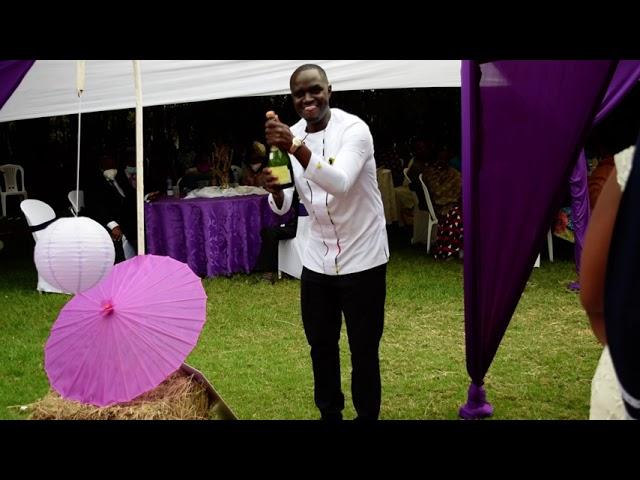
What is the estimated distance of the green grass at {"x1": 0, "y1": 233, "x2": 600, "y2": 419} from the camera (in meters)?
4.13

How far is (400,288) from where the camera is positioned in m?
7.06

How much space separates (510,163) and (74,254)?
1913mm

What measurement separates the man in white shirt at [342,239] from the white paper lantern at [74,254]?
757 mm

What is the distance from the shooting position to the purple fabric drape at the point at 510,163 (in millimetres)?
2951

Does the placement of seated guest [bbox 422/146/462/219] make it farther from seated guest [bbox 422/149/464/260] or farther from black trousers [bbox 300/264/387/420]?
black trousers [bbox 300/264/387/420]

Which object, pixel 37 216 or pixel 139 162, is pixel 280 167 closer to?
pixel 139 162

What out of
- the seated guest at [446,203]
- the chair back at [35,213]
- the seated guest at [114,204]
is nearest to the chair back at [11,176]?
the seated guest at [114,204]

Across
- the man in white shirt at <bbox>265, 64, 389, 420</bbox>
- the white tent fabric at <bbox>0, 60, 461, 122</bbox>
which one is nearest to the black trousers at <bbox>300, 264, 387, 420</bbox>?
the man in white shirt at <bbox>265, 64, 389, 420</bbox>

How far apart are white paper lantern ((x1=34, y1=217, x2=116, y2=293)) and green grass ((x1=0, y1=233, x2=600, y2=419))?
1.38 metres

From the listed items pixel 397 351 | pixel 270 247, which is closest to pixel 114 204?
pixel 270 247

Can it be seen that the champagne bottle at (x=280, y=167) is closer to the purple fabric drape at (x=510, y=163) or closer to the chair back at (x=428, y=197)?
the purple fabric drape at (x=510, y=163)

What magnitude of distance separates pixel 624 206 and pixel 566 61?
5.49ft
